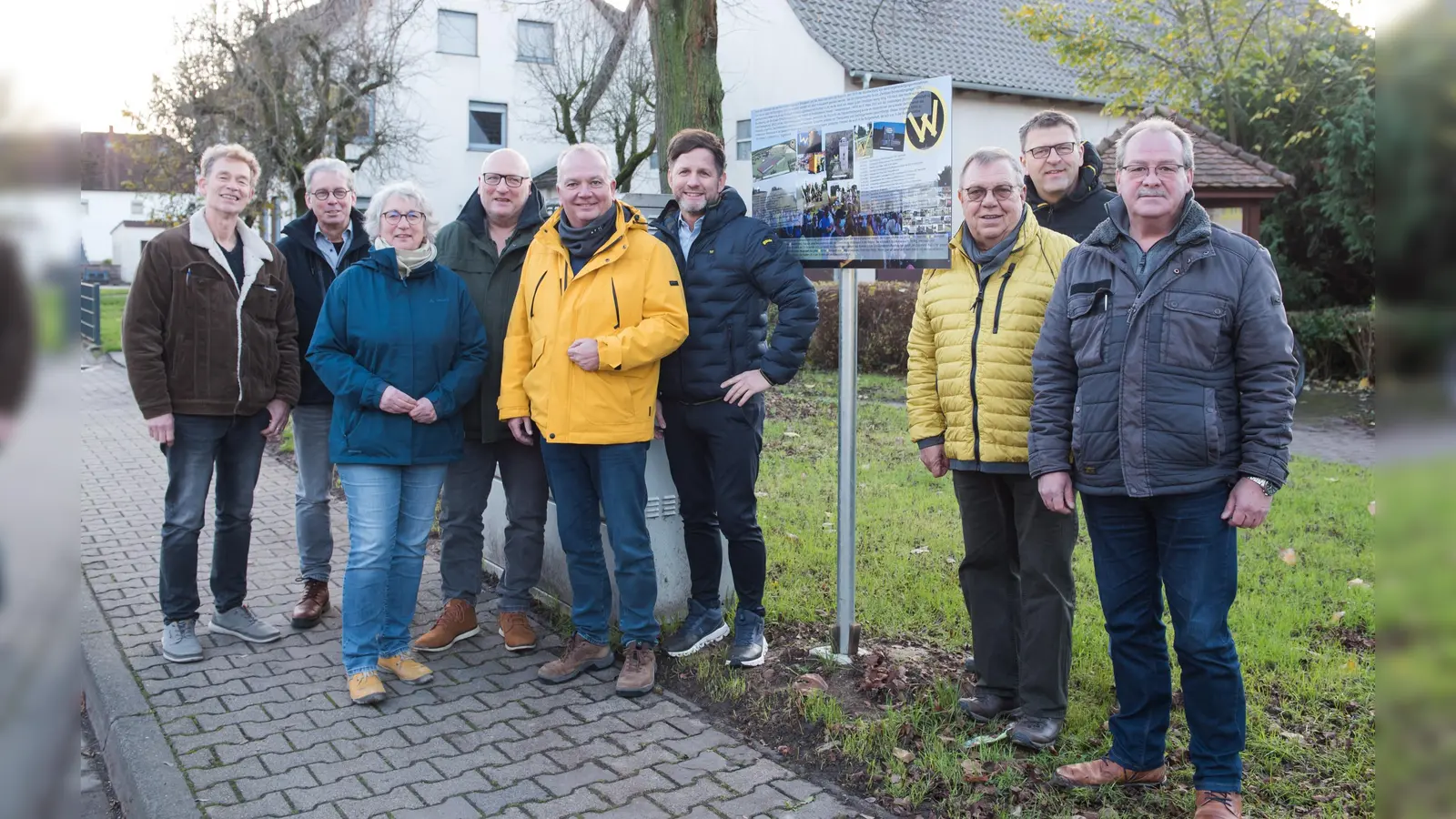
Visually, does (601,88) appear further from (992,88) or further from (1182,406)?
(1182,406)

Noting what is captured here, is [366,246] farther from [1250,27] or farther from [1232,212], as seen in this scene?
[1250,27]

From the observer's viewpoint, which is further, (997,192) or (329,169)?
(329,169)

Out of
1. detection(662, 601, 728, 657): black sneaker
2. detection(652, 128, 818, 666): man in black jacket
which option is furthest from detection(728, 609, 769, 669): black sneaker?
detection(662, 601, 728, 657): black sneaker

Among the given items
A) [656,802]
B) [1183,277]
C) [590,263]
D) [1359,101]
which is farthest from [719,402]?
[1359,101]

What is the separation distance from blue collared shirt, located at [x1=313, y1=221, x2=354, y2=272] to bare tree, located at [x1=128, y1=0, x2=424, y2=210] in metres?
13.7

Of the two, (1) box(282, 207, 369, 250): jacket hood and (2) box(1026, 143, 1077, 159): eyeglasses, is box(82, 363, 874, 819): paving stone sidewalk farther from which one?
(2) box(1026, 143, 1077, 159): eyeglasses

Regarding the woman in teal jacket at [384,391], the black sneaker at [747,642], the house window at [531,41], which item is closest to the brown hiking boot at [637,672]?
the black sneaker at [747,642]

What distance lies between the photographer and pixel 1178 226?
135 inches

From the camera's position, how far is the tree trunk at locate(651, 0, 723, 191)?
895 centimetres

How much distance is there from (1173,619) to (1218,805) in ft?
1.87

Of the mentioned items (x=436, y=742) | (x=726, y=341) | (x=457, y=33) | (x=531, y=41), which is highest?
→ (x=457, y=33)

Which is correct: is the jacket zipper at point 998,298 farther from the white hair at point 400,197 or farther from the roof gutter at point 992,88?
the roof gutter at point 992,88

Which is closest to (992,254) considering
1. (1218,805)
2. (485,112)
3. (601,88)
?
(1218,805)

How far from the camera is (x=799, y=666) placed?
491 cm
